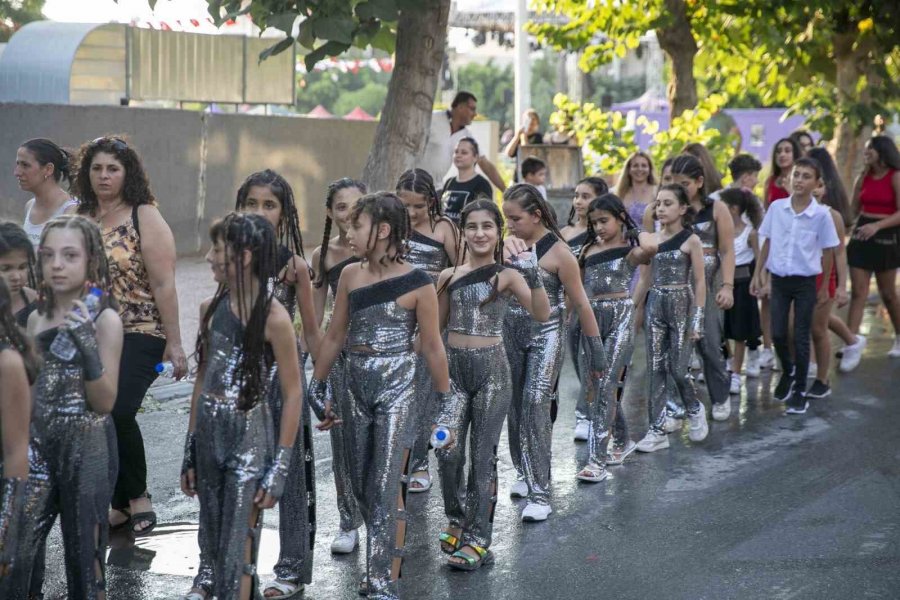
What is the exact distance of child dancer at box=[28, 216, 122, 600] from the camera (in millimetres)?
4617

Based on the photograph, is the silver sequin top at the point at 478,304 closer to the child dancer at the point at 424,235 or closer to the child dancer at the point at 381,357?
the child dancer at the point at 381,357

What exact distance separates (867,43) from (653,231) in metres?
10.5

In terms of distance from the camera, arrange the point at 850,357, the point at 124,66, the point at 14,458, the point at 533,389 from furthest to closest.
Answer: the point at 124,66
the point at 850,357
the point at 533,389
the point at 14,458

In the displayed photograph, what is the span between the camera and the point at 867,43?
1827 cm

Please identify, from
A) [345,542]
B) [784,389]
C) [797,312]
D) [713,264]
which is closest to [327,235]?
[345,542]

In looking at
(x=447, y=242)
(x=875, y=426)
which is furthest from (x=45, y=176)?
(x=875, y=426)

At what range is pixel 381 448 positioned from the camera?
5418 mm

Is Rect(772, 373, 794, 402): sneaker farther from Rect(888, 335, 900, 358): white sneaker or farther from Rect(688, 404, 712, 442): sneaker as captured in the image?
Rect(888, 335, 900, 358): white sneaker

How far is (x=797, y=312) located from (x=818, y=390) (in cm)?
77

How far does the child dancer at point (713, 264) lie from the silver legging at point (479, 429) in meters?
3.08

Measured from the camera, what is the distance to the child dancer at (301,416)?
5570 mm

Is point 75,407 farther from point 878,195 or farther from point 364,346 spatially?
point 878,195

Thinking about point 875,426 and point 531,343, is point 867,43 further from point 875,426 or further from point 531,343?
point 531,343

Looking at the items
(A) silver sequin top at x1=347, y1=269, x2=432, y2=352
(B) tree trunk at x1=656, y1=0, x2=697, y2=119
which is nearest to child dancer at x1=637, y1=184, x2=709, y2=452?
(A) silver sequin top at x1=347, y1=269, x2=432, y2=352
